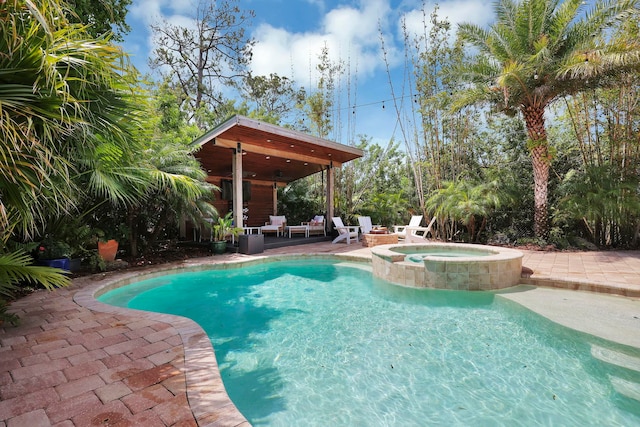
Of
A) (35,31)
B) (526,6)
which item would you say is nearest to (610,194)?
(526,6)

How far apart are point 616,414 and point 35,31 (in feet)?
16.3

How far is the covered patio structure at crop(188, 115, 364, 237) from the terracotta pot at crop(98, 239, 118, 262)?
3117mm

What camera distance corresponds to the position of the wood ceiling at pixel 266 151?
8.31 metres

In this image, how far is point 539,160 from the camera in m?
8.84

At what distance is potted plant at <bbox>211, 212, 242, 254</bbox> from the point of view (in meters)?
8.88

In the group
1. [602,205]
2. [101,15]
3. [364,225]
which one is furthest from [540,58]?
[101,15]

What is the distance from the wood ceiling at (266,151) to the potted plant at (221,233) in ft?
7.45

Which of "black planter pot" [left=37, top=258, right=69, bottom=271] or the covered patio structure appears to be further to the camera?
the covered patio structure

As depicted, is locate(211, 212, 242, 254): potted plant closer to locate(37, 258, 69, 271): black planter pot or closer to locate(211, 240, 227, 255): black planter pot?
locate(211, 240, 227, 255): black planter pot

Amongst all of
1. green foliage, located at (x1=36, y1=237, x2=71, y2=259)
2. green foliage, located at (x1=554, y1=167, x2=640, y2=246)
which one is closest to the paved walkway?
green foliage, located at (x1=36, y1=237, x2=71, y2=259)

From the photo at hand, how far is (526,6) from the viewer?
26.9 feet

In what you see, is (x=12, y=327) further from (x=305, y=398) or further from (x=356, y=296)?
(x=356, y=296)

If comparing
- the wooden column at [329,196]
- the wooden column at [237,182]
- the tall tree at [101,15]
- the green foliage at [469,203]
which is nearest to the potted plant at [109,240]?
the wooden column at [237,182]

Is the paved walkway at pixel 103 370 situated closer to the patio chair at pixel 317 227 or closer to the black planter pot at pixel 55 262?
the black planter pot at pixel 55 262
